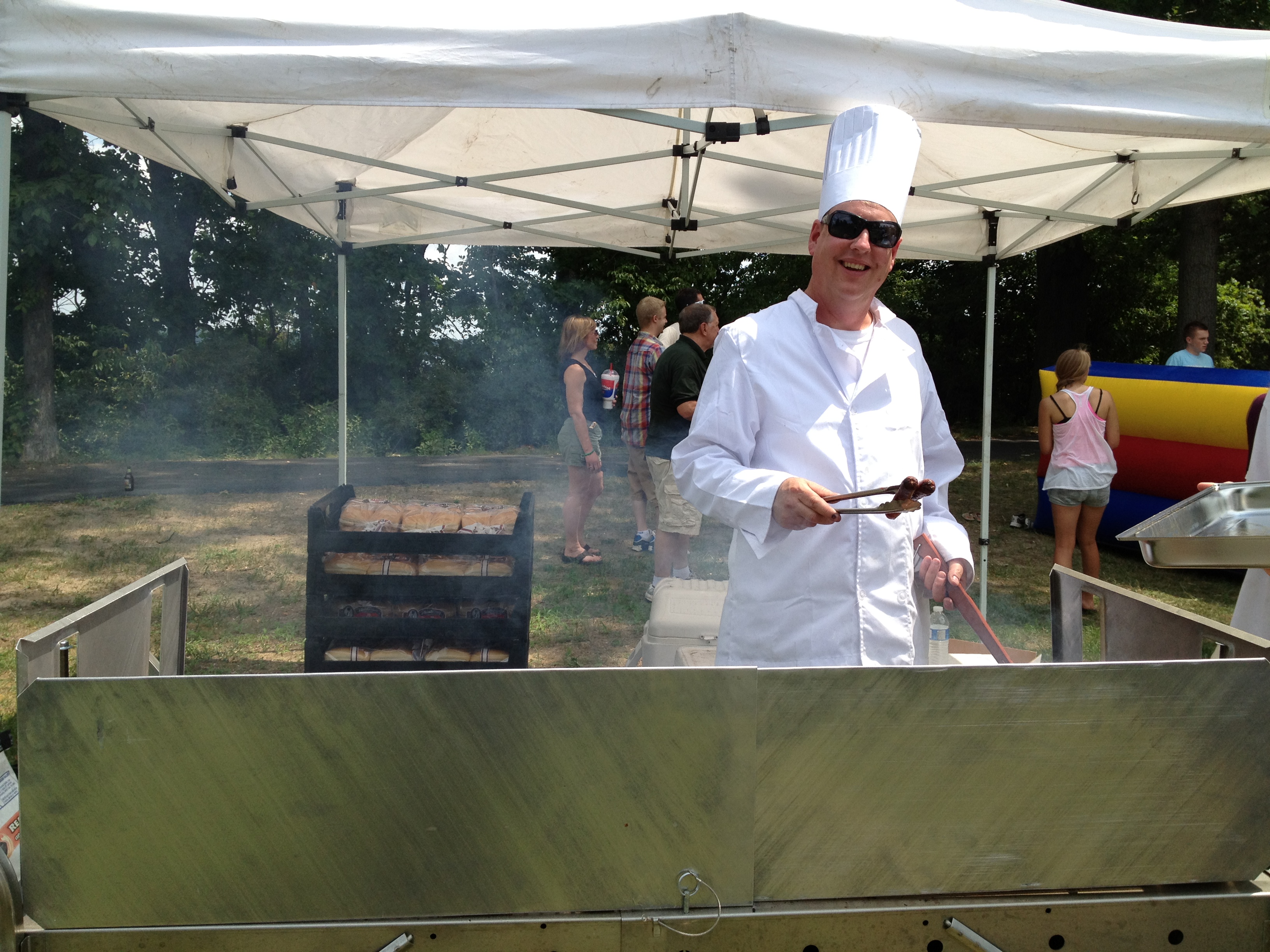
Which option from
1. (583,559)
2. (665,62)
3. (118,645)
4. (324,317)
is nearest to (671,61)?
(665,62)

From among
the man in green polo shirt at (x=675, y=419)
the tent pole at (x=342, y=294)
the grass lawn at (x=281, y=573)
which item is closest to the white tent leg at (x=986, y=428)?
the grass lawn at (x=281, y=573)

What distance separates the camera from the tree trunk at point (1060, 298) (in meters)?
13.5

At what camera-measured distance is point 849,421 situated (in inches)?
73.2

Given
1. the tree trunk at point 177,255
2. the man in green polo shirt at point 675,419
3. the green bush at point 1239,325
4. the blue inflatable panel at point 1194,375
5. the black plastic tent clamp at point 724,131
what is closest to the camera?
the black plastic tent clamp at point 724,131

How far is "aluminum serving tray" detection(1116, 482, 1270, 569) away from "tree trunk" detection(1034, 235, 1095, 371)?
13039mm

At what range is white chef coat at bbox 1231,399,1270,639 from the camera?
2.63 m

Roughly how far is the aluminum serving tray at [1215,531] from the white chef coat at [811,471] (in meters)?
0.44

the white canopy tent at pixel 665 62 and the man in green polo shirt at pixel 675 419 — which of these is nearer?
the white canopy tent at pixel 665 62

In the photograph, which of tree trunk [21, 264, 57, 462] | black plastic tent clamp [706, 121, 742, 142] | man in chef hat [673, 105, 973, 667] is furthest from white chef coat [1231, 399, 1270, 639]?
tree trunk [21, 264, 57, 462]

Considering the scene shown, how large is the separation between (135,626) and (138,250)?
1624 cm

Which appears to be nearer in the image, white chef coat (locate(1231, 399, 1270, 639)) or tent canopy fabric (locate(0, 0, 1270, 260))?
tent canopy fabric (locate(0, 0, 1270, 260))

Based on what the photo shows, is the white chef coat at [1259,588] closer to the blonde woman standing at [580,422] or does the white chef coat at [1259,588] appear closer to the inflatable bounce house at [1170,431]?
the blonde woman standing at [580,422]

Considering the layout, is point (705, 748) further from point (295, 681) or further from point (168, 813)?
→ point (168, 813)

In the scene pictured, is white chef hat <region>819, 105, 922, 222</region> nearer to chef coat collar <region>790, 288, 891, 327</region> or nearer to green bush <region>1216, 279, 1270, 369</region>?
chef coat collar <region>790, 288, 891, 327</region>
